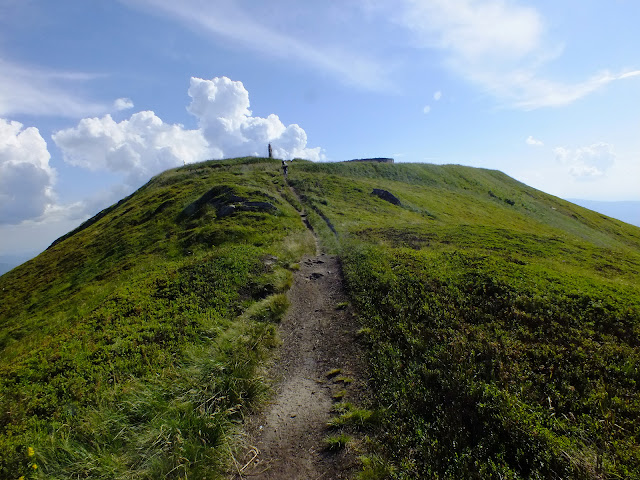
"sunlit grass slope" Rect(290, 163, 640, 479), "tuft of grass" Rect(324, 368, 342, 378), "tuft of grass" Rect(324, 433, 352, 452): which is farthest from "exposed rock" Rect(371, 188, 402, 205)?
"tuft of grass" Rect(324, 433, 352, 452)

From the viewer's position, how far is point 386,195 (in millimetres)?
53562

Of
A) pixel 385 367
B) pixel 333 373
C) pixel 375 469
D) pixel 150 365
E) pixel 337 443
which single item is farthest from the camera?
pixel 150 365

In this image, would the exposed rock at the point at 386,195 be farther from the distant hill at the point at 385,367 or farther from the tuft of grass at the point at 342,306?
the tuft of grass at the point at 342,306

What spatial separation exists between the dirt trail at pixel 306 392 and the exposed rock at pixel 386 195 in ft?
118

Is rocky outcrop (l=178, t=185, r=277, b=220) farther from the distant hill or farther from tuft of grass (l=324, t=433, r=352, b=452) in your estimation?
tuft of grass (l=324, t=433, r=352, b=452)

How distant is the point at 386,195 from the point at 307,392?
1821 inches

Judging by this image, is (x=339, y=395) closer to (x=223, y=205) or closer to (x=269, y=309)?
(x=269, y=309)

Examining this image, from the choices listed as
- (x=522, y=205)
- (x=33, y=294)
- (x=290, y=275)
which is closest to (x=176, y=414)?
(x=290, y=275)

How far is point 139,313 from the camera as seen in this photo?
1661cm

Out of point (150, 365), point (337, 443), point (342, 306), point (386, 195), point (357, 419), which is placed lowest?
point (337, 443)

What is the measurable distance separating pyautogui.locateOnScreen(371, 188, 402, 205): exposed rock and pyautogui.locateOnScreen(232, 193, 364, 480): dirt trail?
36.0 meters

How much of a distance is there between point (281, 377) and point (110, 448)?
5.15 metres

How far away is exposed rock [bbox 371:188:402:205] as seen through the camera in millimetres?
52141

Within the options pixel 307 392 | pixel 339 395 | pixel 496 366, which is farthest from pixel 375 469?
pixel 496 366
